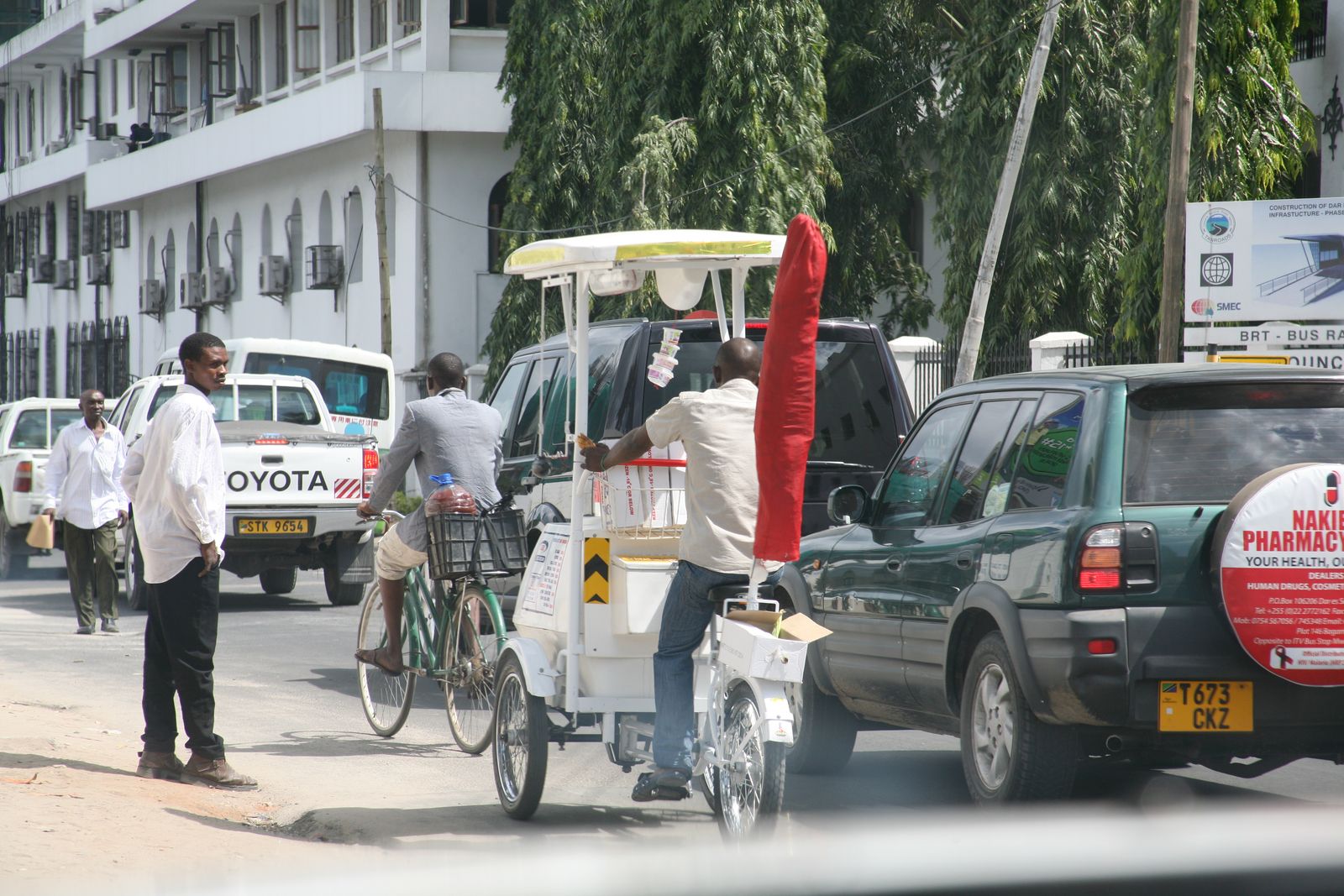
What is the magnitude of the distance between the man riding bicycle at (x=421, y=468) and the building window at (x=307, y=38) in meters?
34.6

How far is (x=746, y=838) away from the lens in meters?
5.85

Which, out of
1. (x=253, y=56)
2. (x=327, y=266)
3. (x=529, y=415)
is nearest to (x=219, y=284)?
(x=253, y=56)

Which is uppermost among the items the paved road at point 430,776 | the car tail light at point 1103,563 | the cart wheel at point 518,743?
the car tail light at point 1103,563

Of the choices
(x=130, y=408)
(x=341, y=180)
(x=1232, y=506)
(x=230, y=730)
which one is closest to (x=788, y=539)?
(x=1232, y=506)

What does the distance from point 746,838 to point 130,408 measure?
1347 cm

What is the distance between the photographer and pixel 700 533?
6270mm

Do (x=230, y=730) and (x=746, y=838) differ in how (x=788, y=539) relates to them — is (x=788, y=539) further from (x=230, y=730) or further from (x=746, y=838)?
(x=230, y=730)

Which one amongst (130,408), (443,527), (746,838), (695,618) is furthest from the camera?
(130,408)

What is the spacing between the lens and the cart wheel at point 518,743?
675 centimetres

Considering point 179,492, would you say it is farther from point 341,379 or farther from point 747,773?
point 341,379

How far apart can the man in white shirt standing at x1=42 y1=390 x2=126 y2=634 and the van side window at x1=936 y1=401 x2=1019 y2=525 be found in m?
9.02

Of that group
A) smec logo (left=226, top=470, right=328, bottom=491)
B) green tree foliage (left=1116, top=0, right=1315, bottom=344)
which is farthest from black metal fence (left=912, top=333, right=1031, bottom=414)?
smec logo (left=226, top=470, right=328, bottom=491)

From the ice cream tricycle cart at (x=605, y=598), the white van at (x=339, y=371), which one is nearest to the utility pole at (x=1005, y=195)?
the white van at (x=339, y=371)

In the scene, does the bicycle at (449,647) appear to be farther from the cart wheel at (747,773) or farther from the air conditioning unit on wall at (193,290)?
the air conditioning unit on wall at (193,290)
